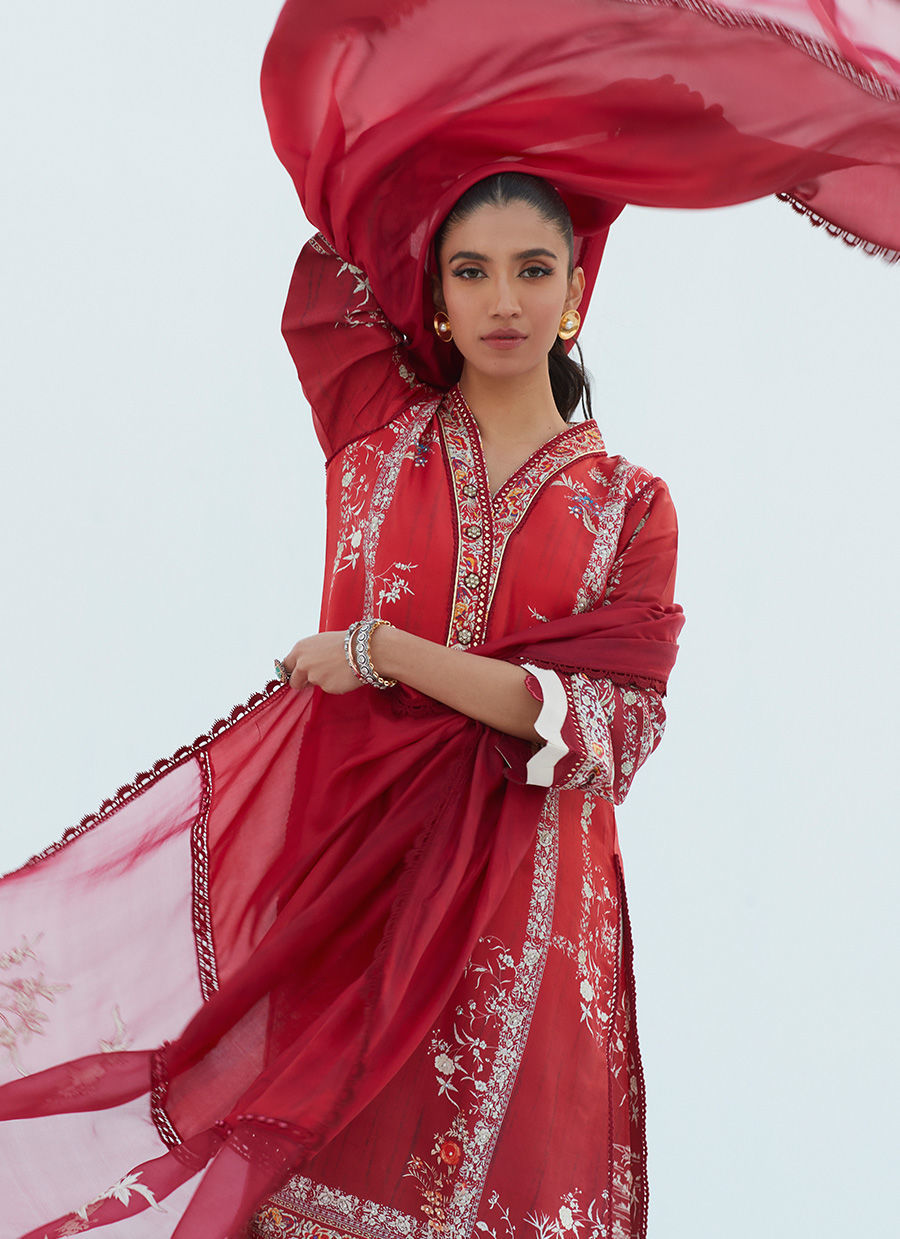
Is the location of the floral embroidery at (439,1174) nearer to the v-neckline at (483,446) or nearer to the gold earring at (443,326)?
the v-neckline at (483,446)

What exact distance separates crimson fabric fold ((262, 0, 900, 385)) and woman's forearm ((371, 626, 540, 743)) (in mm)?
433

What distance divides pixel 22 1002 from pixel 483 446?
83 centimetres

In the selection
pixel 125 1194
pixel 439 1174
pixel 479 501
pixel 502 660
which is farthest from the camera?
pixel 479 501

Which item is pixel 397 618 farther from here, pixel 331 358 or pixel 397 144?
pixel 397 144

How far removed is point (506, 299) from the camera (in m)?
1.68

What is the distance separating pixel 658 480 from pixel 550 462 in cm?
14

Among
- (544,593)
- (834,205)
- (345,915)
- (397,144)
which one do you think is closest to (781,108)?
(834,205)

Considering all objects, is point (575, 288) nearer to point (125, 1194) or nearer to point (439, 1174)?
point (439, 1174)

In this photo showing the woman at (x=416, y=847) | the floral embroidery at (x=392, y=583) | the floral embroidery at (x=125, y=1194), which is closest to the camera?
the floral embroidery at (x=125, y=1194)

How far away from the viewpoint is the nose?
1685 mm

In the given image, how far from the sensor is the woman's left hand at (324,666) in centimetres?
164

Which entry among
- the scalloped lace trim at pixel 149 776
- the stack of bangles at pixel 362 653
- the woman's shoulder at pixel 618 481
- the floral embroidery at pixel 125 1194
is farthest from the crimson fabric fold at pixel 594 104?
the floral embroidery at pixel 125 1194

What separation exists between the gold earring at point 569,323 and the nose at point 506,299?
13 cm

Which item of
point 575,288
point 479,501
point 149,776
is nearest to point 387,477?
point 479,501
